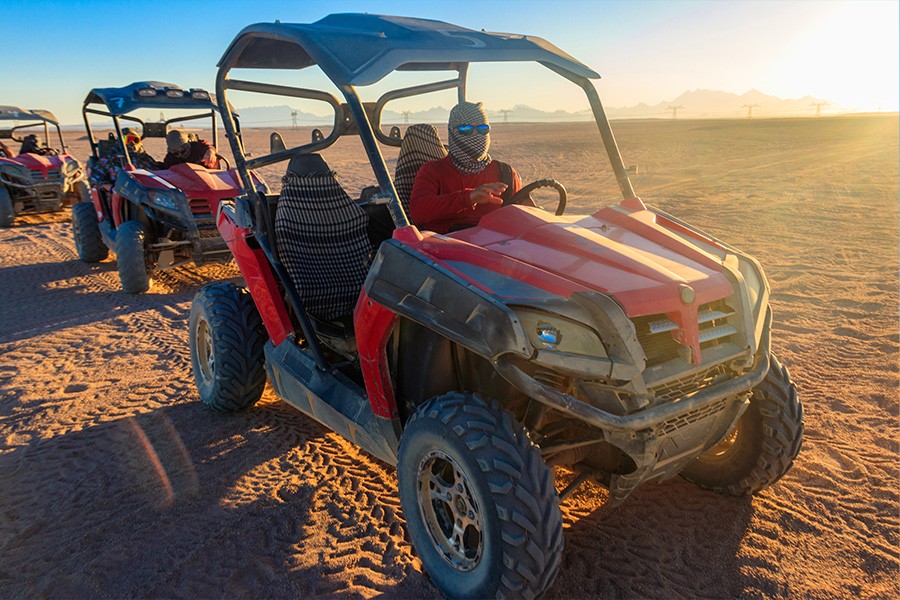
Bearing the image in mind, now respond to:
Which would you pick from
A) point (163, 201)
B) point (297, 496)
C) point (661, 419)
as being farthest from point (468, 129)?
point (163, 201)

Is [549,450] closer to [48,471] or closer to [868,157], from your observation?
[48,471]

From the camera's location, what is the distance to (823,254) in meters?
8.23

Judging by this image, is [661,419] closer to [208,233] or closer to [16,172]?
[208,233]

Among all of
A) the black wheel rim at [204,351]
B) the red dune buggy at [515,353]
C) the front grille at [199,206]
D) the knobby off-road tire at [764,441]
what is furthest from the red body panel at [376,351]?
the front grille at [199,206]

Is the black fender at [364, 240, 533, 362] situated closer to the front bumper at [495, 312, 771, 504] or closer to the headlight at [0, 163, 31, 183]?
the front bumper at [495, 312, 771, 504]

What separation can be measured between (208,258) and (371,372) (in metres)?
5.20

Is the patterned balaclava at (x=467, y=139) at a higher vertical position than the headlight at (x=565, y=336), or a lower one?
higher

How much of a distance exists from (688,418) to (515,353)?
0.77 meters

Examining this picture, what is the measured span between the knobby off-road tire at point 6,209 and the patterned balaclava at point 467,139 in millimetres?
11549

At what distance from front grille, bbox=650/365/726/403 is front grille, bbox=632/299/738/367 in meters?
0.09

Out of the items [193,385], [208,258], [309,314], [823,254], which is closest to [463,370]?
[309,314]

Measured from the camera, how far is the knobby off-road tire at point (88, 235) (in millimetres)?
8883

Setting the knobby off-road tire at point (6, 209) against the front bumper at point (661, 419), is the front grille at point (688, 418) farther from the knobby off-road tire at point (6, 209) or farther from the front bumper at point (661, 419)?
the knobby off-road tire at point (6, 209)

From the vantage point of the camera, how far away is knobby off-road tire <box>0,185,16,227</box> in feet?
39.2
